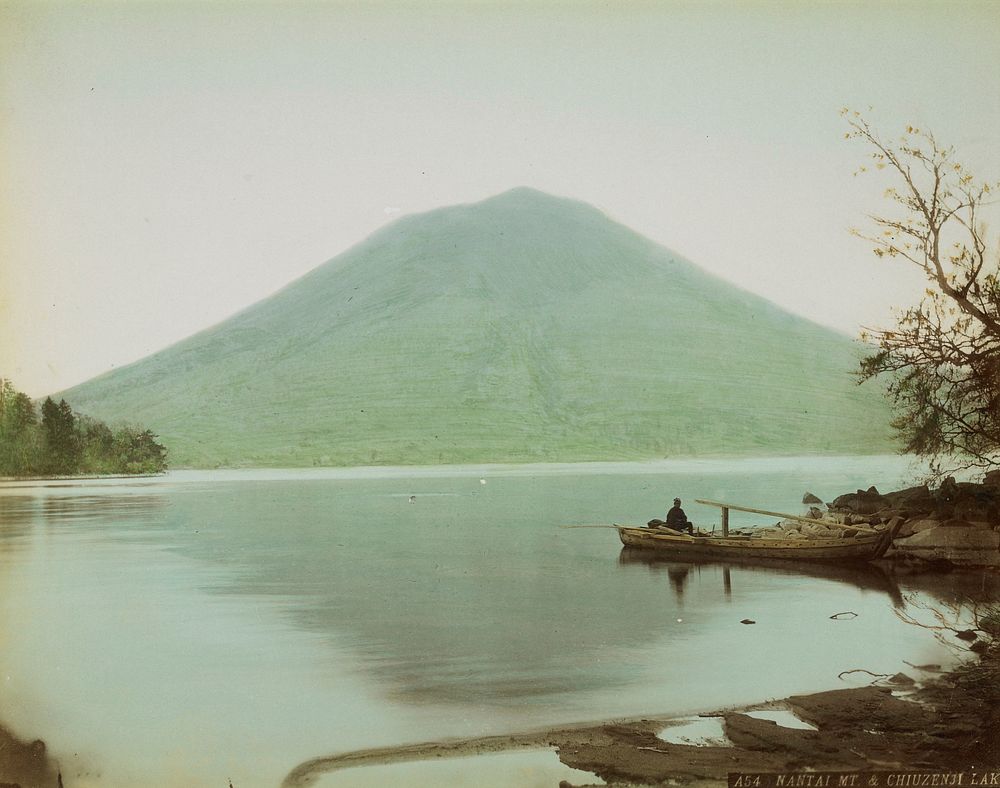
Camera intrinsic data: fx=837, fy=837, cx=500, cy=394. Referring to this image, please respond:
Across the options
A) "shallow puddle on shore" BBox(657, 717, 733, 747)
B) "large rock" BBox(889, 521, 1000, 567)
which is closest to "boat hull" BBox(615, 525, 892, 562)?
"large rock" BBox(889, 521, 1000, 567)

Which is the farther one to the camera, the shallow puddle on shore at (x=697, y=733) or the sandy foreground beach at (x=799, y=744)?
the shallow puddle on shore at (x=697, y=733)

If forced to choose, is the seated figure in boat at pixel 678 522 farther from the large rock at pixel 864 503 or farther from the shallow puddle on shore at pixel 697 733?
the shallow puddle on shore at pixel 697 733

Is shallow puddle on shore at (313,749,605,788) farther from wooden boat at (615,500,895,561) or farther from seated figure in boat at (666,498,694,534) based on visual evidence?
seated figure in boat at (666,498,694,534)

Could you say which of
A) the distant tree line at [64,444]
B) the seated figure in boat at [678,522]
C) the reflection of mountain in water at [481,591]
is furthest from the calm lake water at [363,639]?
the distant tree line at [64,444]

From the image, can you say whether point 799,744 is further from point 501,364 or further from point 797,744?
point 501,364

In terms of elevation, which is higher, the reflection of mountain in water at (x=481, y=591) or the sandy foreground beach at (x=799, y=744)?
the sandy foreground beach at (x=799, y=744)

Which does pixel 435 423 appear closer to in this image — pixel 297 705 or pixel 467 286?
pixel 467 286
